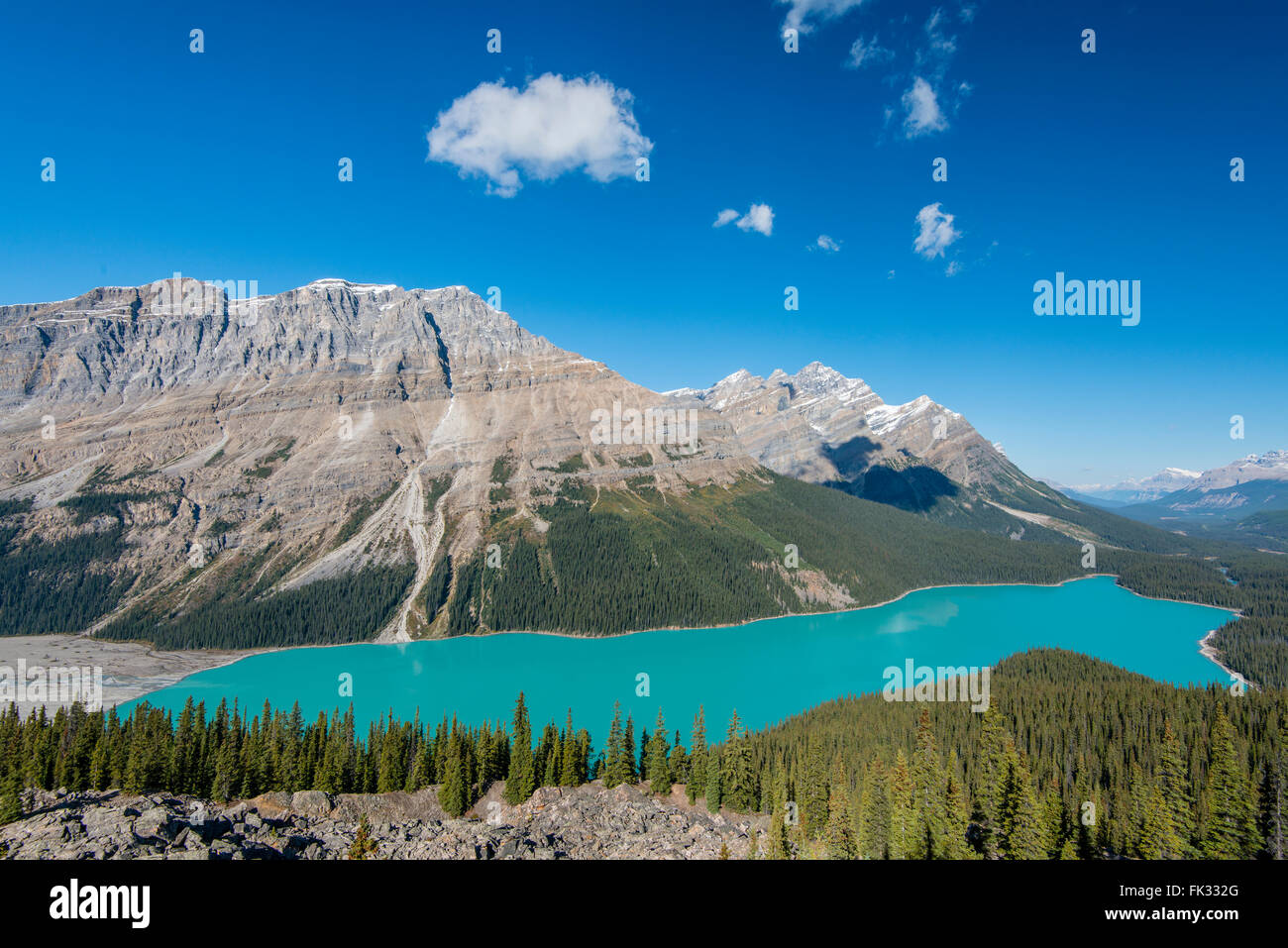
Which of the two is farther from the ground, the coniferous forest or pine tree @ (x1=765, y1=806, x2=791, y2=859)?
pine tree @ (x1=765, y1=806, x2=791, y2=859)

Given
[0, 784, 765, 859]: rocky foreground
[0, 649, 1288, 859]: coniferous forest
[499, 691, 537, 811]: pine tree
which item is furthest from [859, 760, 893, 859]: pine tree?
[499, 691, 537, 811]: pine tree

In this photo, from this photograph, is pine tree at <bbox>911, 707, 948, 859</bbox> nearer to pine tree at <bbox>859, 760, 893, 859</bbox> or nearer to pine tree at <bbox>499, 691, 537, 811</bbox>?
pine tree at <bbox>859, 760, 893, 859</bbox>

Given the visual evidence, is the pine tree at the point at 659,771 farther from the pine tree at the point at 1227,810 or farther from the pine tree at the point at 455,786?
the pine tree at the point at 1227,810

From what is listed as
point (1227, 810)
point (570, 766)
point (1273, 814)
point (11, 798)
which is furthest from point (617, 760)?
Result: point (1273, 814)

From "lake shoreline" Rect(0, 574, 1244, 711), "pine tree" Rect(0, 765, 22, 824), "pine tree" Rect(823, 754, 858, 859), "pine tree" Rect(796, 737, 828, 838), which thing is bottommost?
"lake shoreline" Rect(0, 574, 1244, 711)

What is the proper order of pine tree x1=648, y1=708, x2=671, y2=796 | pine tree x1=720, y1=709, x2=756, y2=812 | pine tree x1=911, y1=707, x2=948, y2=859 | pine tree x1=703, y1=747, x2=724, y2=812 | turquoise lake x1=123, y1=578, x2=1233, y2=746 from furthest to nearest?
turquoise lake x1=123, y1=578, x2=1233, y2=746 → pine tree x1=648, y1=708, x2=671, y2=796 → pine tree x1=720, y1=709, x2=756, y2=812 → pine tree x1=703, y1=747, x2=724, y2=812 → pine tree x1=911, y1=707, x2=948, y2=859

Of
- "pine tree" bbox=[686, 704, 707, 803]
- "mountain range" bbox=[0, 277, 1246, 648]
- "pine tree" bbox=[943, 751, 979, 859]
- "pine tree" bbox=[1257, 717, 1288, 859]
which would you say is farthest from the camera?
"mountain range" bbox=[0, 277, 1246, 648]
